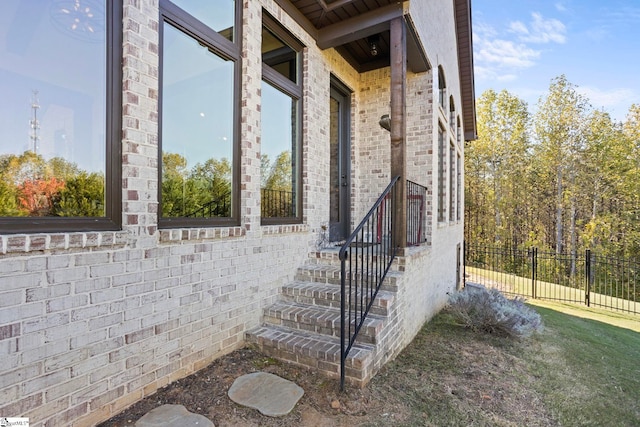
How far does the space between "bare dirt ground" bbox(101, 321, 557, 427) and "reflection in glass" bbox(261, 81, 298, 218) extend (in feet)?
5.04

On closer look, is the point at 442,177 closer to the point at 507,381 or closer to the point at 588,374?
the point at 588,374

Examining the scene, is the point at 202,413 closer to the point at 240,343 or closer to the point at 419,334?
the point at 240,343

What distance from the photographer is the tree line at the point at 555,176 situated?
41.7 ft

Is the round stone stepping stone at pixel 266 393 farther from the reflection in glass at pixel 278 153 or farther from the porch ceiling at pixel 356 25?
the porch ceiling at pixel 356 25

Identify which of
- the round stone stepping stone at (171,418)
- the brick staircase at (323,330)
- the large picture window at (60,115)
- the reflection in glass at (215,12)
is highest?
the reflection in glass at (215,12)

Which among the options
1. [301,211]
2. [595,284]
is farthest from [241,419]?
Result: [595,284]

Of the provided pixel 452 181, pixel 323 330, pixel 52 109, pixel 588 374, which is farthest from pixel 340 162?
pixel 588 374

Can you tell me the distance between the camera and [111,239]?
72.1 inches

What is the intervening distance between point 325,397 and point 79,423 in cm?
145

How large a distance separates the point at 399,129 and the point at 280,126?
135 centimetres

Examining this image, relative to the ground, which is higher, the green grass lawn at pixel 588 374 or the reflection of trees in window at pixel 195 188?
the reflection of trees in window at pixel 195 188

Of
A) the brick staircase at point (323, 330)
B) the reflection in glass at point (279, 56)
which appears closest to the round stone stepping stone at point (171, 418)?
the brick staircase at point (323, 330)

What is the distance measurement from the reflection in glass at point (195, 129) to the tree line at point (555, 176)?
1539 centimetres

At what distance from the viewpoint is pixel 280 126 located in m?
3.63
